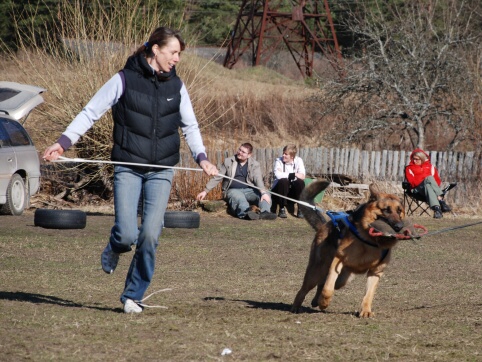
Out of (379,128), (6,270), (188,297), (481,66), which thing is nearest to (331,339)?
(188,297)

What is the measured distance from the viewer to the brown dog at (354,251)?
6.12 meters

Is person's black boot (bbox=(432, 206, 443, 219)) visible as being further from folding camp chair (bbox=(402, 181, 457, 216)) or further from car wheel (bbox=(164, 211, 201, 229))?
car wheel (bbox=(164, 211, 201, 229))

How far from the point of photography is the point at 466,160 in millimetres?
19156

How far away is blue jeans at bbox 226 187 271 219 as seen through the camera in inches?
581

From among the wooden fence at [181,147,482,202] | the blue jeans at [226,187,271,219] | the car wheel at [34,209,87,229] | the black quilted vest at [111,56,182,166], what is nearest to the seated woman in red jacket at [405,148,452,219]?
the blue jeans at [226,187,271,219]

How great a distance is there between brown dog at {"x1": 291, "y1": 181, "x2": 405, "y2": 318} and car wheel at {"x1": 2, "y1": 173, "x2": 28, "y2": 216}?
353 inches

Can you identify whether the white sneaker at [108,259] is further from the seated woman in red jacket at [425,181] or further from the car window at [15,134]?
the seated woman in red jacket at [425,181]

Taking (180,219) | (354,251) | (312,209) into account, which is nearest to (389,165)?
(180,219)

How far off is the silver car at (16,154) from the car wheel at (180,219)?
10.4 ft

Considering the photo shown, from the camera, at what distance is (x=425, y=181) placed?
15.2 metres

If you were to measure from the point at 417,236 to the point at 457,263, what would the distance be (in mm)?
4335

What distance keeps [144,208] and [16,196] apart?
9477 millimetres

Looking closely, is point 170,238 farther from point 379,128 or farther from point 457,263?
point 379,128

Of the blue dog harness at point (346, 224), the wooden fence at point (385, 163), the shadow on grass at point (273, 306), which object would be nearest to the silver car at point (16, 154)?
the wooden fence at point (385, 163)
